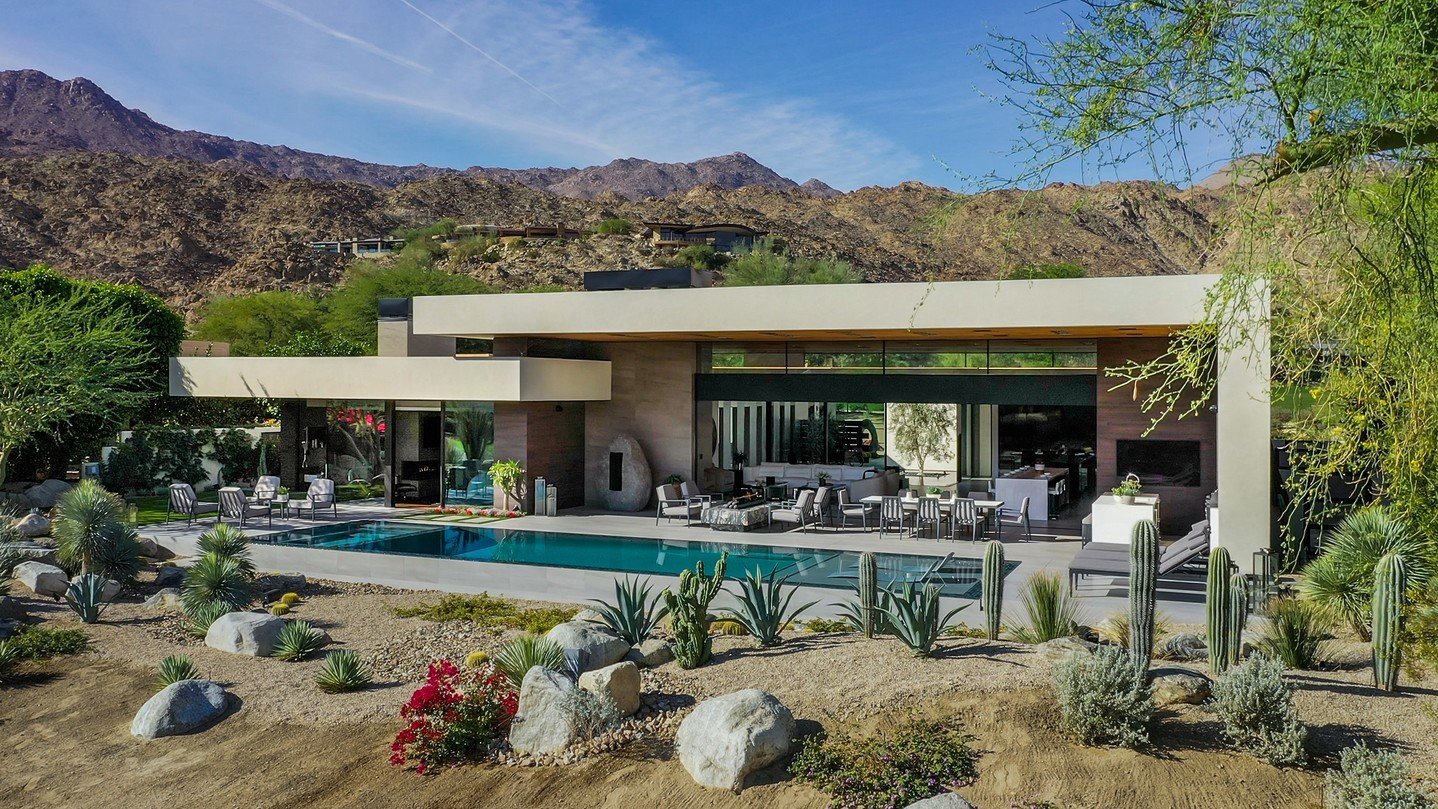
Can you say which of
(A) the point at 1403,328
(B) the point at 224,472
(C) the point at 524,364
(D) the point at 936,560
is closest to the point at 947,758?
(A) the point at 1403,328

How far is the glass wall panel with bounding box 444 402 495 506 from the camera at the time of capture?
20734mm

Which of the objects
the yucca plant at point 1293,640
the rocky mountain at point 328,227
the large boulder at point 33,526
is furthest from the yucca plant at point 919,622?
the rocky mountain at point 328,227

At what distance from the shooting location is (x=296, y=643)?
9.56 m

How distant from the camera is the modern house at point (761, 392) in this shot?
49.0 feet

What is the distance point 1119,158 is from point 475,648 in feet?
24.4

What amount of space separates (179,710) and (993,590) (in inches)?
274

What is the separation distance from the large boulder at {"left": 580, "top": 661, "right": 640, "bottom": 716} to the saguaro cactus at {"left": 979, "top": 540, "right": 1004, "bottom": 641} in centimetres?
352

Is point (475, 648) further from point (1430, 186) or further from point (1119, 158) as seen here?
point (1430, 186)

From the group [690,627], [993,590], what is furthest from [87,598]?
[993,590]

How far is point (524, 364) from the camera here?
739 inches

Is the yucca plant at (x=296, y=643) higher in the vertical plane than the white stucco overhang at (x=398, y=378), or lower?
lower

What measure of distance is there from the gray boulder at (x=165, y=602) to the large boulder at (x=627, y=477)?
997 cm

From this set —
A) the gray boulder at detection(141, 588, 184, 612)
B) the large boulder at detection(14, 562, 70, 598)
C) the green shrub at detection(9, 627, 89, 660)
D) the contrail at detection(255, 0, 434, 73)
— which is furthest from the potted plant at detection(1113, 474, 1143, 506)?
the contrail at detection(255, 0, 434, 73)

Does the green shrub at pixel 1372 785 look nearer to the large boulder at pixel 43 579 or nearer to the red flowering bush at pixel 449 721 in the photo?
the red flowering bush at pixel 449 721
